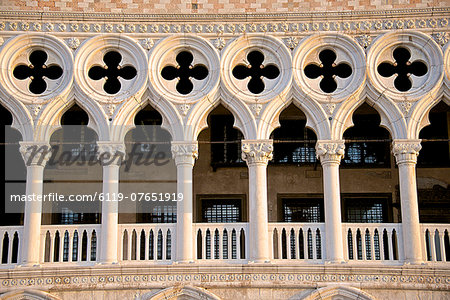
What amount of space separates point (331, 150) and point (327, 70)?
1857 millimetres

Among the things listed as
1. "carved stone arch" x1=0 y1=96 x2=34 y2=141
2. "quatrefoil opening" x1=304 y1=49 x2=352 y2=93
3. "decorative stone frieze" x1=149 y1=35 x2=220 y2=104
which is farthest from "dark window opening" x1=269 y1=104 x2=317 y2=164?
"carved stone arch" x1=0 y1=96 x2=34 y2=141

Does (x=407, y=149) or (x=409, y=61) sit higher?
(x=409, y=61)

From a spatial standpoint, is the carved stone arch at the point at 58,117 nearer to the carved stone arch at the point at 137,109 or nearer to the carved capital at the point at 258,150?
the carved stone arch at the point at 137,109

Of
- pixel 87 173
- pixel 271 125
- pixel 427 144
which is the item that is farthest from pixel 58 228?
pixel 427 144

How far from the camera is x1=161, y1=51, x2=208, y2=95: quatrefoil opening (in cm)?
1366

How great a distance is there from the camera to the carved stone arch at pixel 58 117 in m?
12.8

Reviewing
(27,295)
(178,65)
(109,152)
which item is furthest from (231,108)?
(27,295)

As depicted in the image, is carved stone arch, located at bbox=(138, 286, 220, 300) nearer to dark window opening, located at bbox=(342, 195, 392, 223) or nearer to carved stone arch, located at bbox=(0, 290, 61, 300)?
carved stone arch, located at bbox=(0, 290, 61, 300)

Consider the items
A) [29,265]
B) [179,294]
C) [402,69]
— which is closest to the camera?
[179,294]

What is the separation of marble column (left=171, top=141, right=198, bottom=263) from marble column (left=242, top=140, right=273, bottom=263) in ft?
3.43

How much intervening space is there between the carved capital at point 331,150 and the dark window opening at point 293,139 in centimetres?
295

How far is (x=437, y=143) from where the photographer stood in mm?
15664

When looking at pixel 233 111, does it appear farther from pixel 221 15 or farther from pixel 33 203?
pixel 33 203

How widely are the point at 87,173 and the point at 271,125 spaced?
507 centimetres
